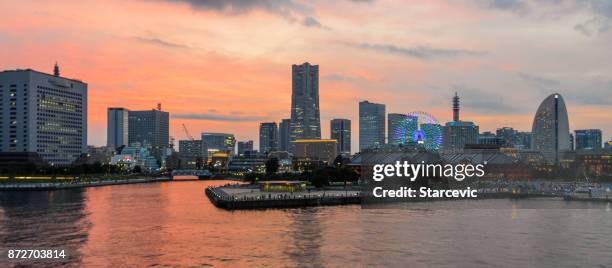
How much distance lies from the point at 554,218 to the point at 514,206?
582 inches

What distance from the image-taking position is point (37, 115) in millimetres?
175250

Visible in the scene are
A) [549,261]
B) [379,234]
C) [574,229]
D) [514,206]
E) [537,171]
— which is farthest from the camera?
[537,171]

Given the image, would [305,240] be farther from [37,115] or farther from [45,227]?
[37,115]

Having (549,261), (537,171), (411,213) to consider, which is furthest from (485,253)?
(537,171)

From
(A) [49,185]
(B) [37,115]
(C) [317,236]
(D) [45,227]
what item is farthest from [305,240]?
(B) [37,115]

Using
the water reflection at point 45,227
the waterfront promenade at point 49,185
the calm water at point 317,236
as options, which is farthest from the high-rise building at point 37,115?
the calm water at point 317,236

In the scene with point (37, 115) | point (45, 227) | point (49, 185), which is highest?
point (37, 115)

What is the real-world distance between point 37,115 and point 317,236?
153 m

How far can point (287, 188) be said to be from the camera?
88.1 metres

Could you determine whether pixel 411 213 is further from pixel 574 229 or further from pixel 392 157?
pixel 392 157

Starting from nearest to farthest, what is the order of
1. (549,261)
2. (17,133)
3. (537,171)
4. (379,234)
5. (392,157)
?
(549,261)
(379,234)
(392,157)
(537,171)
(17,133)

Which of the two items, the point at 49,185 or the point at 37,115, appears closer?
the point at 49,185

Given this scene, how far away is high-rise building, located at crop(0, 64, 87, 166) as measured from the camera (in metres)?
172

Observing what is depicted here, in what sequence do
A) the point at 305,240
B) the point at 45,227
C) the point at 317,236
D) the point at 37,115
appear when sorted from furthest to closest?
1. the point at 37,115
2. the point at 45,227
3. the point at 317,236
4. the point at 305,240
